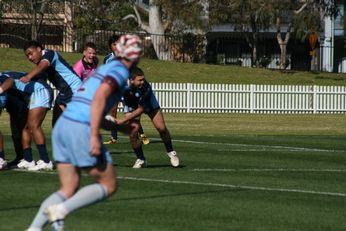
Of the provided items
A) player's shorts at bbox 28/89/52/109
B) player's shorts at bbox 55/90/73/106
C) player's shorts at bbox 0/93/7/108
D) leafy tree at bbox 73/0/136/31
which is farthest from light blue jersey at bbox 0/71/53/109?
leafy tree at bbox 73/0/136/31

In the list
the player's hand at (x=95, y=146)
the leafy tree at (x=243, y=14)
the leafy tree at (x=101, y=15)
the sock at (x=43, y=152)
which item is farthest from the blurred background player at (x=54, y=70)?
the leafy tree at (x=101, y=15)

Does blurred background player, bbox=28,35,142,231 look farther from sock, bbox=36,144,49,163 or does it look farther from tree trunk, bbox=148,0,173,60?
tree trunk, bbox=148,0,173,60

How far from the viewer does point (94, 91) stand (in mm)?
9125

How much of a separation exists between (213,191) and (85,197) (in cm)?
497

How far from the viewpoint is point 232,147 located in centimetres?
2194

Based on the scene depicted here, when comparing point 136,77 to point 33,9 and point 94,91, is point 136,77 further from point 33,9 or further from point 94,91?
point 33,9

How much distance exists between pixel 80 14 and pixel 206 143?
46.2 m

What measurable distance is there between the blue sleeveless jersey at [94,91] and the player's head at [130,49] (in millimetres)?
83

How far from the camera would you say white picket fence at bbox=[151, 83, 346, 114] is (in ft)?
152

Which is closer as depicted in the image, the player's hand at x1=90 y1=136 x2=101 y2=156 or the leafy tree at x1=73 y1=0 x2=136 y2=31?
the player's hand at x1=90 y1=136 x2=101 y2=156

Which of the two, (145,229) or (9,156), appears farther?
(9,156)

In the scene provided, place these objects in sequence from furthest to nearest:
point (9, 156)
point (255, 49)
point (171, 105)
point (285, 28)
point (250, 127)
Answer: point (285, 28) → point (255, 49) → point (171, 105) → point (250, 127) → point (9, 156)

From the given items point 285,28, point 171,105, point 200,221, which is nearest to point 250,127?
point 171,105

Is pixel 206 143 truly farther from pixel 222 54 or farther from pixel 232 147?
pixel 222 54
